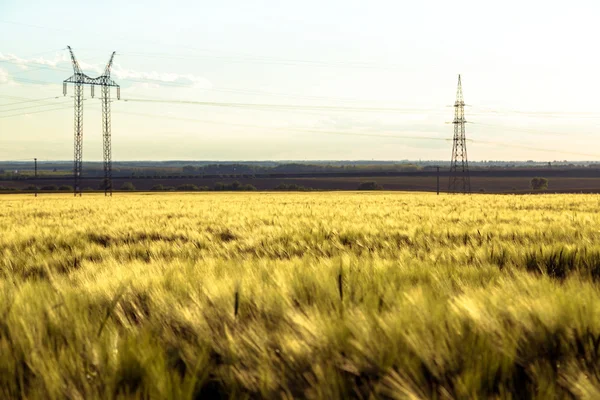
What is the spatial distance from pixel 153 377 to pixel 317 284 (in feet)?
4.72

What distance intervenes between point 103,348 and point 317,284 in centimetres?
132

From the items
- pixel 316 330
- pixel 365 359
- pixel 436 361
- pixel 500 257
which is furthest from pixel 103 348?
pixel 500 257

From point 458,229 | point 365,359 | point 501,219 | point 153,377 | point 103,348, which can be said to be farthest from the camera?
point 501,219

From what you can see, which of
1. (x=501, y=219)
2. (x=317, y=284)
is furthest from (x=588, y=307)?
(x=501, y=219)

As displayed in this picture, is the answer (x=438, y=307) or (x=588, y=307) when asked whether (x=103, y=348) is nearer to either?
(x=438, y=307)

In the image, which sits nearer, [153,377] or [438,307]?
[153,377]

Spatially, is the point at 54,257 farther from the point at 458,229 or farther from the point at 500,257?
the point at 458,229

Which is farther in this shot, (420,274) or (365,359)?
(420,274)

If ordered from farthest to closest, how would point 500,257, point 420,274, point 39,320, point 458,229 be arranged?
point 458,229 → point 500,257 → point 420,274 → point 39,320

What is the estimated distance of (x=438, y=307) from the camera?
237cm

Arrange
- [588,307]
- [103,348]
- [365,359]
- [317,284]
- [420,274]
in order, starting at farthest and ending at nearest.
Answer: [420,274] → [317,284] → [588,307] → [103,348] → [365,359]

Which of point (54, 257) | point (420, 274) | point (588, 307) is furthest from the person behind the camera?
point (54, 257)

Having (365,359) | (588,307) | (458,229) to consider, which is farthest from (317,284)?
(458,229)

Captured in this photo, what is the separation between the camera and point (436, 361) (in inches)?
72.8
